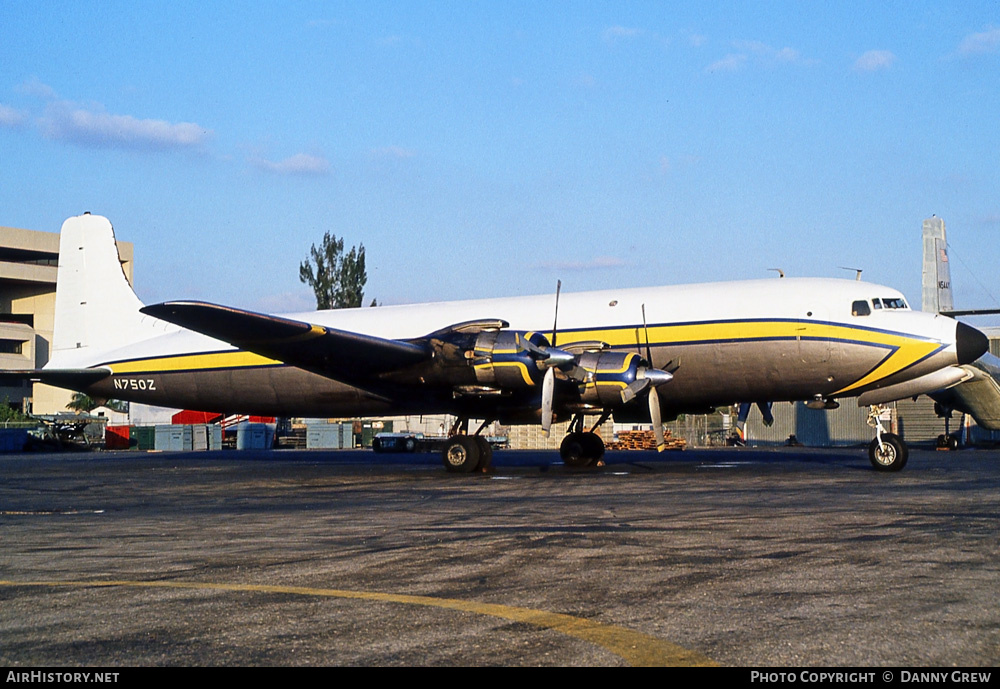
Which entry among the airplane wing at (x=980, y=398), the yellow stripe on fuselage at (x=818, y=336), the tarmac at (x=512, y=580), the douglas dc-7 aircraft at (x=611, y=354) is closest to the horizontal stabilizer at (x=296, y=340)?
the douglas dc-7 aircraft at (x=611, y=354)

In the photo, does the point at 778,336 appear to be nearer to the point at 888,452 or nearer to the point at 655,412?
the point at 655,412

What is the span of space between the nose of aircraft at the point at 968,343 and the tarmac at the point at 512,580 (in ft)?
18.4

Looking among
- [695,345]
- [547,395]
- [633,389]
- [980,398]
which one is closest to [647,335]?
[695,345]

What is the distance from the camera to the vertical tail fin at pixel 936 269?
64.6 m

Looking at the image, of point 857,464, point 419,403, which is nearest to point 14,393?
point 419,403

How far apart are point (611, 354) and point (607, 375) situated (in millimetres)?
646

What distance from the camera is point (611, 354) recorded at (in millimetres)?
22016

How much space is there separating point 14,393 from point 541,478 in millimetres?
87293

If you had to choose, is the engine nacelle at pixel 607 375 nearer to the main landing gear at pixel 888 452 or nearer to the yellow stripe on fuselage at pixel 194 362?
the main landing gear at pixel 888 452

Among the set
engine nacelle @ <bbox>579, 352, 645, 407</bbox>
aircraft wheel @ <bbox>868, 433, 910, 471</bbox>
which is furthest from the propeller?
aircraft wheel @ <bbox>868, 433, 910, 471</bbox>

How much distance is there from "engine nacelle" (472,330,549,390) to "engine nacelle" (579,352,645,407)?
4.00 feet

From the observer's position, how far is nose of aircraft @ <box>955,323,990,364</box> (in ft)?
68.2

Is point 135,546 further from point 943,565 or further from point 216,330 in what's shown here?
point 216,330

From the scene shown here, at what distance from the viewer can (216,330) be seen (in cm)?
2170
